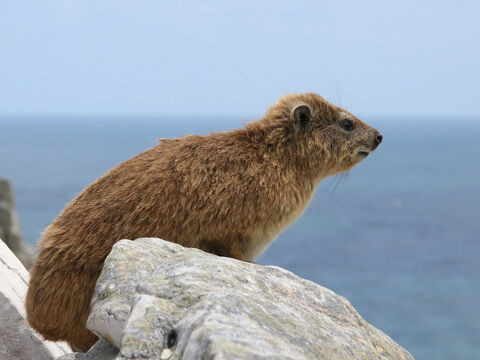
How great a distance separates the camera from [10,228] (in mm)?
22141

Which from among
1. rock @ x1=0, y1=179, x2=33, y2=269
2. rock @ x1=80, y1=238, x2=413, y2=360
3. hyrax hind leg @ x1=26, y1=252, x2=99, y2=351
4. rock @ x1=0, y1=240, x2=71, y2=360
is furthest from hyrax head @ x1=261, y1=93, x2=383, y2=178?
rock @ x1=0, y1=179, x2=33, y2=269

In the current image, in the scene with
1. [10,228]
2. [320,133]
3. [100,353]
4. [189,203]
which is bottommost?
[10,228]

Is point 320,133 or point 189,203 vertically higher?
point 320,133

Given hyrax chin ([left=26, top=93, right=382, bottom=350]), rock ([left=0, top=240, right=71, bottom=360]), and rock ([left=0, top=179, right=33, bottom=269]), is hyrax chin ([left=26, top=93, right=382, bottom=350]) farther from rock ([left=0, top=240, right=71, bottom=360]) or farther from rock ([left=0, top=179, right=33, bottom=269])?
rock ([left=0, top=179, right=33, bottom=269])

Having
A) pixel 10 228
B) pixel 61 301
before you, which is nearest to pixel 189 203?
pixel 61 301

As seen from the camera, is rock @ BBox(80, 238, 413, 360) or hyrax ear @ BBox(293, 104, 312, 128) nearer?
rock @ BBox(80, 238, 413, 360)

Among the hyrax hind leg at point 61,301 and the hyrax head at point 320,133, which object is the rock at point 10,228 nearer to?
the hyrax hind leg at point 61,301

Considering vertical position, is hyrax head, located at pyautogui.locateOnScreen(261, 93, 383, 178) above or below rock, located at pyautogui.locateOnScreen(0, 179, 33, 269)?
above

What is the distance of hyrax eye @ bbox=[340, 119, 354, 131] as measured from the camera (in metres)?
10.8

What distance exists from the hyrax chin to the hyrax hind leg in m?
0.01

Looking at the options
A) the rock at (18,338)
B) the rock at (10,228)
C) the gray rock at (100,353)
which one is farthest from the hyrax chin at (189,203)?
the rock at (10,228)

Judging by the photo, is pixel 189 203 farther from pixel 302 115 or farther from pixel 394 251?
pixel 394 251

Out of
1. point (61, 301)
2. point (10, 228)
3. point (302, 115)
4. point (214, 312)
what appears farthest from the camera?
point (10, 228)

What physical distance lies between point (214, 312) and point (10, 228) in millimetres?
17506
